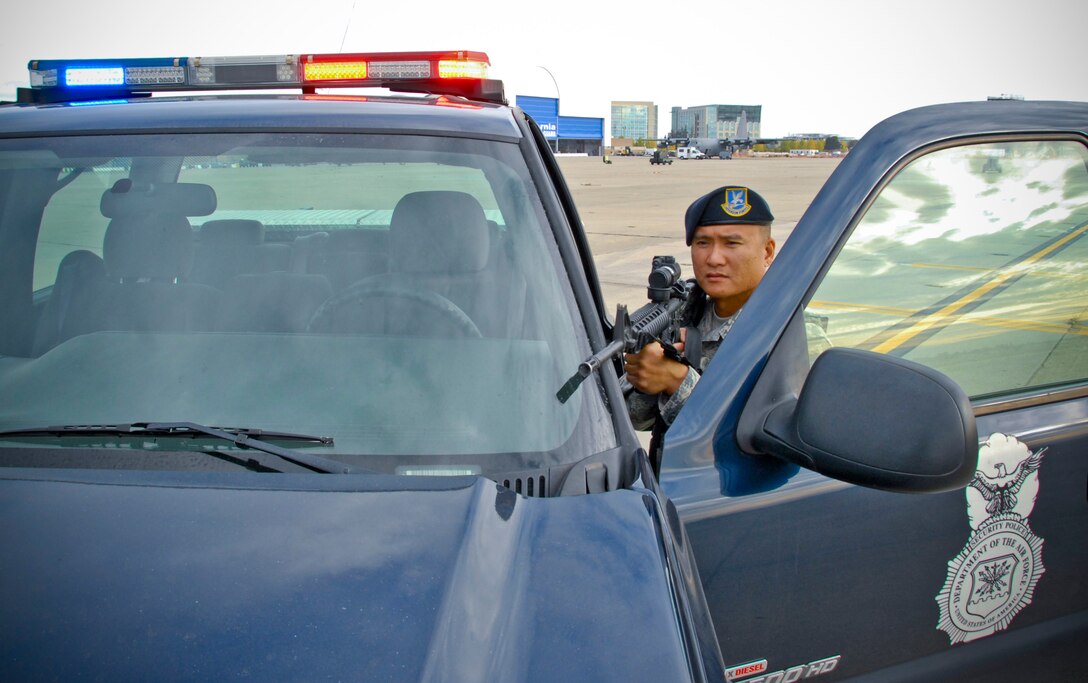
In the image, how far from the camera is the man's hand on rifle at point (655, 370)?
7.77ft

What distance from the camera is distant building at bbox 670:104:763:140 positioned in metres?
125

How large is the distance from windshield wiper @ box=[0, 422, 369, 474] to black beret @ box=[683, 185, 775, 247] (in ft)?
5.66

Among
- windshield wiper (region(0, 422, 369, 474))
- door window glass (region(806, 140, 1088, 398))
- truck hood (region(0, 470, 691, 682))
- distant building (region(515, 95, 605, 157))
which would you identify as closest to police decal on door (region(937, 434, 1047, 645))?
door window glass (region(806, 140, 1088, 398))

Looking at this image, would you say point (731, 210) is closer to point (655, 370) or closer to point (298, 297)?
point (655, 370)

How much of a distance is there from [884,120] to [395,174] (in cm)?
103

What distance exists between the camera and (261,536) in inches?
49.7

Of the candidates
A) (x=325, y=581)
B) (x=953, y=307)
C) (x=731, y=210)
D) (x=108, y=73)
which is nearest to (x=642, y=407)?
(x=731, y=210)

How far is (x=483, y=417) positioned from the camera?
162 centimetres

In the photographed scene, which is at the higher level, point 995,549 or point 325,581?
point 325,581

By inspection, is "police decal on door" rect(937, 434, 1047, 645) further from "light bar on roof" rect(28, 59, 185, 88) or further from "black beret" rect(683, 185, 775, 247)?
"light bar on roof" rect(28, 59, 185, 88)

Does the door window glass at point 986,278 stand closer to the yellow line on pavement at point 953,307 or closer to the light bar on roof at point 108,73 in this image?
the yellow line on pavement at point 953,307

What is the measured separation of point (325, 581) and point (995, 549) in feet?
4.91

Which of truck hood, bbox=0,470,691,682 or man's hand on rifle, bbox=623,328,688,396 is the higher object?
man's hand on rifle, bbox=623,328,688,396

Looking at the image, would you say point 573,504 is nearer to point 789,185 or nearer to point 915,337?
point 915,337
